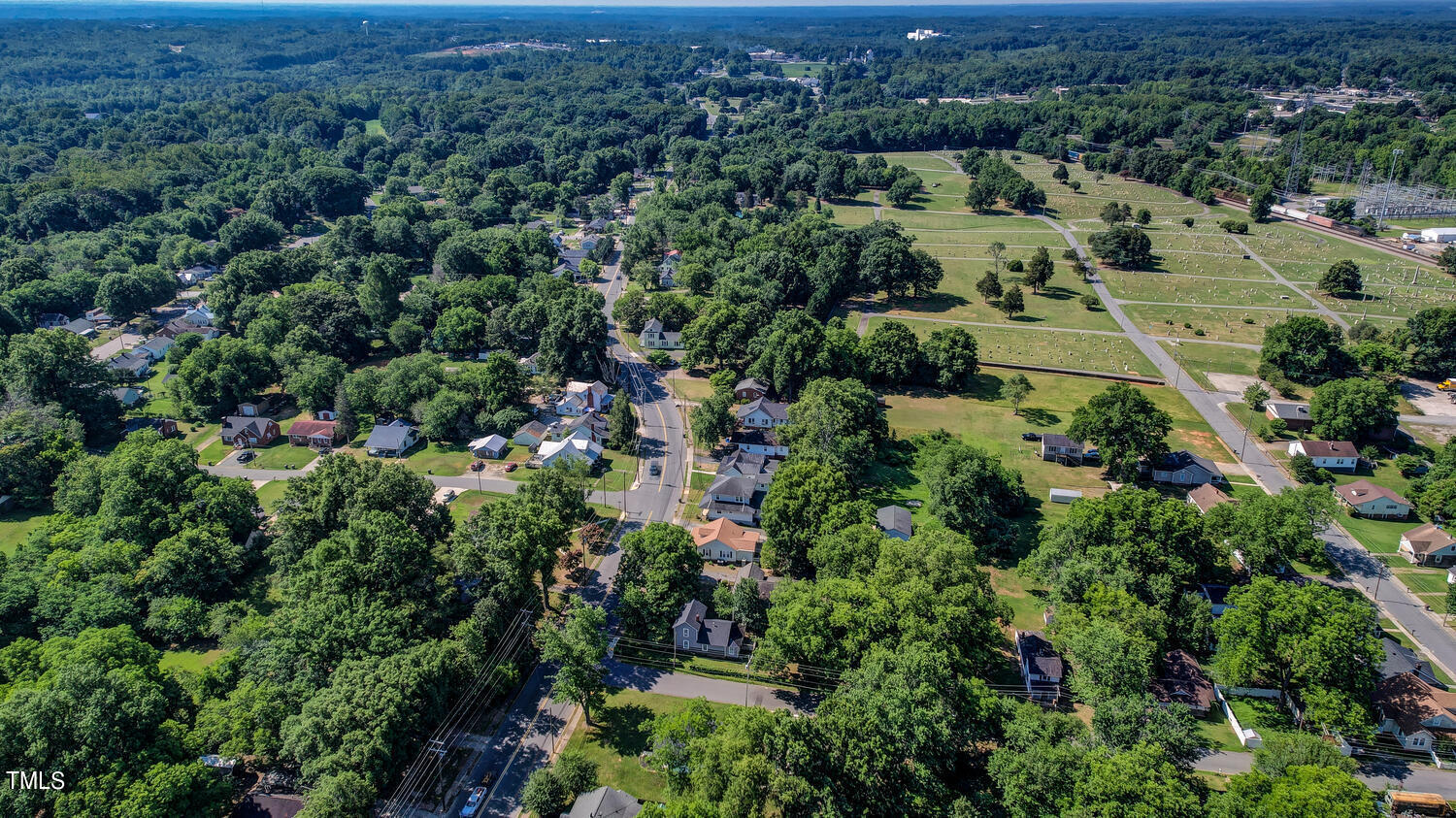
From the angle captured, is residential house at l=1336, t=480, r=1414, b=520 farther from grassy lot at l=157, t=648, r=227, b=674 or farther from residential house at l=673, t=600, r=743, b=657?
grassy lot at l=157, t=648, r=227, b=674

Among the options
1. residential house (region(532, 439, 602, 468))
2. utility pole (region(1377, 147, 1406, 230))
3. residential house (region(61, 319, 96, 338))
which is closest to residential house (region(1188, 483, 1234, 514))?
residential house (region(532, 439, 602, 468))

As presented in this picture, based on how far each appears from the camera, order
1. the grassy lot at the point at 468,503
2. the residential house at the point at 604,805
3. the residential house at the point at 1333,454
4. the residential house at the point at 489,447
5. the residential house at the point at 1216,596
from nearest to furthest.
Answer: the residential house at the point at 604,805
the residential house at the point at 1216,596
the grassy lot at the point at 468,503
the residential house at the point at 1333,454
the residential house at the point at 489,447

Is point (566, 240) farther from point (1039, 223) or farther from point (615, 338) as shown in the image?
point (1039, 223)

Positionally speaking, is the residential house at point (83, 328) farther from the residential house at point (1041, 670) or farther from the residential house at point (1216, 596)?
the residential house at point (1216, 596)

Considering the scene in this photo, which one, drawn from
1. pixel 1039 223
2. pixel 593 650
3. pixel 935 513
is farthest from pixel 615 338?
pixel 1039 223

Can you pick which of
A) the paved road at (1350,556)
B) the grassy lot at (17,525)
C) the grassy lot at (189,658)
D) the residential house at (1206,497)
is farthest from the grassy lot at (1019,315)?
the grassy lot at (17,525)

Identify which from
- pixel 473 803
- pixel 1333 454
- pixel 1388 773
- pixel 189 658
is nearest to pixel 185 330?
pixel 189 658
